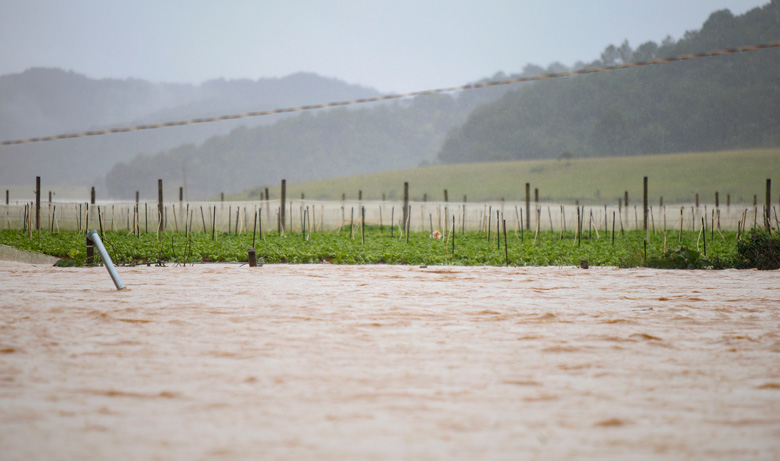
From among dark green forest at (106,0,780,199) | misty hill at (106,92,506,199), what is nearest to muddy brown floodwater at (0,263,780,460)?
dark green forest at (106,0,780,199)

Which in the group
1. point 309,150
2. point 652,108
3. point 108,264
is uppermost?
point 652,108

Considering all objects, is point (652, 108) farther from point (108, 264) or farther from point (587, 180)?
point (108, 264)

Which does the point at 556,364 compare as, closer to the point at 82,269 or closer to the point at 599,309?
the point at 599,309

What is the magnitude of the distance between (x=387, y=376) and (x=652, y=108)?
93.9 metres

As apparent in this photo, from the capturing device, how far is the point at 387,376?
3.87 metres

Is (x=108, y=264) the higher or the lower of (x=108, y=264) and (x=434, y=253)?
the higher

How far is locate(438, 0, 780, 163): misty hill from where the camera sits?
83.3 m

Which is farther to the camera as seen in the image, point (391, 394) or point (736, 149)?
point (736, 149)

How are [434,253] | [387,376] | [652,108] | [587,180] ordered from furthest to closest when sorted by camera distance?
1. [652,108]
2. [587,180]
3. [434,253]
4. [387,376]

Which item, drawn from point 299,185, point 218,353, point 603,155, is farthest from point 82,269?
point 603,155

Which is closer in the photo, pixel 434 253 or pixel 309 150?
pixel 434 253

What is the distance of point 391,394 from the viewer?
11.5 feet

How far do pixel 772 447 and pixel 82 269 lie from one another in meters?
10.5

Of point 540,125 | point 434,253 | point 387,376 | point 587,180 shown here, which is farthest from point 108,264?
point 540,125
